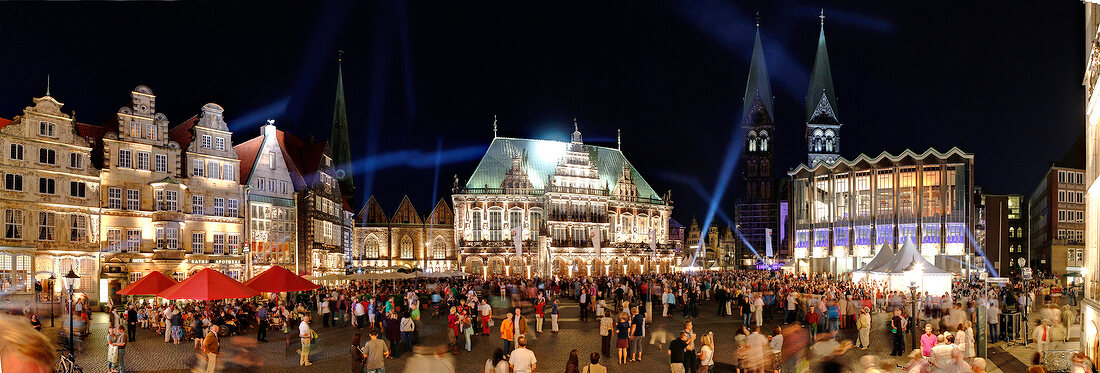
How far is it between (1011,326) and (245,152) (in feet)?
146

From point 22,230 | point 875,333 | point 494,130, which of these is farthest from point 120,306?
point 494,130

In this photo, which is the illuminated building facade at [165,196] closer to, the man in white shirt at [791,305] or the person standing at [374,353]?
the person standing at [374,353]

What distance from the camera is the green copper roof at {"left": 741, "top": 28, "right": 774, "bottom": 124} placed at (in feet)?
395

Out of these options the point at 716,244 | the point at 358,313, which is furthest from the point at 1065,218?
the point at 358,313

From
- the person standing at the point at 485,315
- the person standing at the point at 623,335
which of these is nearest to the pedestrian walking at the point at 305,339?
the person standing at the point at 485,315

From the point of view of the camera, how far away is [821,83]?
118375mm

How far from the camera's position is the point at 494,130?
3600 inches

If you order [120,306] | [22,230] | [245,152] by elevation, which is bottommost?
[120,306]

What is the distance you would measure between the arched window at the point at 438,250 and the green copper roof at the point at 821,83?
201ft

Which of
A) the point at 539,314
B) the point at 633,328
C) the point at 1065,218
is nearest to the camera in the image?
the point at 633,328

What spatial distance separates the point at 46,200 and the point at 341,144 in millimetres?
51383

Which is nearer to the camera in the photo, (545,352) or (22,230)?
(545,352)

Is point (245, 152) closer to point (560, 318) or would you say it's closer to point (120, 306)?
point (120, 306)

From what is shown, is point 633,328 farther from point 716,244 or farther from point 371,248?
point 716,244
